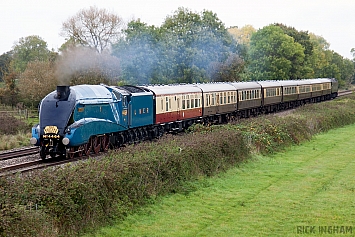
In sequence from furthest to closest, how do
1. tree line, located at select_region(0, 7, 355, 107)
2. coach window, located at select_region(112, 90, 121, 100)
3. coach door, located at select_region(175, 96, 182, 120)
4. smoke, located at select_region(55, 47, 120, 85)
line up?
1. tree line, located at select_region(0, 7, 355, 107)
2. smoke, located at select_region(55, 47, 120, 85)
3. coach door, located at select_region(175, 96, 182, 120)
4. coach window, located at select_region(112, 90, 121, 100)

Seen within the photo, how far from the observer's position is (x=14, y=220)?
892 centimetres

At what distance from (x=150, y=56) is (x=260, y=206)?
3235cm

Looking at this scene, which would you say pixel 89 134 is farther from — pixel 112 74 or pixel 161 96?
pixel 112 74

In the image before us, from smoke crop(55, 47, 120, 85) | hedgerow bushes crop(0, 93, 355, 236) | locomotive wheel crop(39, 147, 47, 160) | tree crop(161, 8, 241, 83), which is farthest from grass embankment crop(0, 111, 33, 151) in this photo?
tree crop(161, 8, 241, 83)

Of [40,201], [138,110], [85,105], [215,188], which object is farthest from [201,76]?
[40,201]

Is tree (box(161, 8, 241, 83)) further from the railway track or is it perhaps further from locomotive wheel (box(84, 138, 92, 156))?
locomotive wheel (box(84, 138, 92, 156))

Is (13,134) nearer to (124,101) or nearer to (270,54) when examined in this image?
(124,101)

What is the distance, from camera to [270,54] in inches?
2736

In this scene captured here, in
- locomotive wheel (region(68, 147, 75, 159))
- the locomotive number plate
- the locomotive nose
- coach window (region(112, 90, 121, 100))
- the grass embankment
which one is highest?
the locomotive nose

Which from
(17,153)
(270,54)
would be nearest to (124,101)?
(17,153)

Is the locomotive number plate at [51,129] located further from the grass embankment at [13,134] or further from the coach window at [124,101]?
the grass embankment at [13,134]

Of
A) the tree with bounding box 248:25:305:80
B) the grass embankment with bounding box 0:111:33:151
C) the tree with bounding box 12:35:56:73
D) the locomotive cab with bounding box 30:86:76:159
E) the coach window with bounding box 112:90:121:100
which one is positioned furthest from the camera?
the tree with bounding box 12:35:56:73

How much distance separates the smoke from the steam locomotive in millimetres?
7153

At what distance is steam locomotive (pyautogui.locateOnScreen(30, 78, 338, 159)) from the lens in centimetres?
2006
